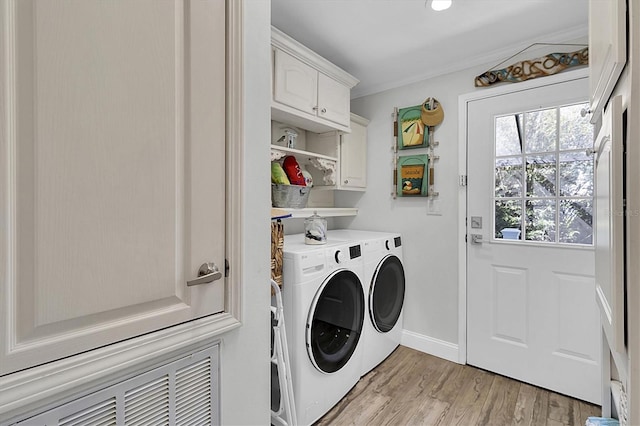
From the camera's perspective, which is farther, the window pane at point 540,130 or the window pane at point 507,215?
the window pane at point 507,215

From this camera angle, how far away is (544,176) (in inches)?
79.7

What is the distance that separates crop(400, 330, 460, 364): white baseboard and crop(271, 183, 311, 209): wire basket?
4.93 ft

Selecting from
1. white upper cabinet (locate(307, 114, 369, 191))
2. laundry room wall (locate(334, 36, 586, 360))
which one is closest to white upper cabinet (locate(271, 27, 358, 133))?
white upper cabinet (locate(307, 114, 369, 191))

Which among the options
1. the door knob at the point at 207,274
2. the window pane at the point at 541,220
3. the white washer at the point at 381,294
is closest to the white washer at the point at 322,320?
the white washer at the point at 381,294

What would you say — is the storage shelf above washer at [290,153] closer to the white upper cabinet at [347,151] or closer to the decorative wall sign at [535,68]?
the white upper cabinet at [347,151]

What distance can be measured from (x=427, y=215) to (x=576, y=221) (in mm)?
947

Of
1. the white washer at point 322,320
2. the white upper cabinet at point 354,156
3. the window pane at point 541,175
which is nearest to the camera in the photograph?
the white washer at point 322,320

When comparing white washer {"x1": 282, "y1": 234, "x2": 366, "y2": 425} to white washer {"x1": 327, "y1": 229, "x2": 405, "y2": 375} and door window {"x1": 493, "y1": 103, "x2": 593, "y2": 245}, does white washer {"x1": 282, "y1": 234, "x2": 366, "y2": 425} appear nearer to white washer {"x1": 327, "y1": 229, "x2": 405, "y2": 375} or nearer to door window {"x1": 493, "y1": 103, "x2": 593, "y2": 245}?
white washer {"x1": 327, "y1": 229, "x2": 405, "y2": 375}

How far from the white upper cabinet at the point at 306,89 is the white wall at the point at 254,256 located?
91 centimetres

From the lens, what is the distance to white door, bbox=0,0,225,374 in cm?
55

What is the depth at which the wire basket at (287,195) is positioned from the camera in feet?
6.91

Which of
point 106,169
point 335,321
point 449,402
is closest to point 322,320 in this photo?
point 335,321

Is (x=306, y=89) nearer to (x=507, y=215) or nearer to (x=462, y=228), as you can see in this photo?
(x=462, y=228)

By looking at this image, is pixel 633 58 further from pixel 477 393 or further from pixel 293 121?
pixel 477 393
